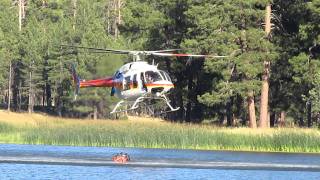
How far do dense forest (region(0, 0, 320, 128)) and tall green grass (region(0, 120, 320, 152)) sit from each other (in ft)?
29.5

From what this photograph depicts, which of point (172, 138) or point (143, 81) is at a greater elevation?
point (143, 81)

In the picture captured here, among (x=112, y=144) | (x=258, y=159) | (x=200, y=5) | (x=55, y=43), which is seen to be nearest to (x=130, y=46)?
(x=55, y=43)

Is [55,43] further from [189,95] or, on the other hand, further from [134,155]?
[134,155]

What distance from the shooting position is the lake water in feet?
120

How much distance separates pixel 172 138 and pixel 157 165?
29.2 ft

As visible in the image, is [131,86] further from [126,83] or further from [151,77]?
[151,77]

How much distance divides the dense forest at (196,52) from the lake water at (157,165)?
13665 mm

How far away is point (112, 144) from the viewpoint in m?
52.4

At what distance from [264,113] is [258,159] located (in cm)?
2191

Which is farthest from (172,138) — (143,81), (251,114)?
(251,114)

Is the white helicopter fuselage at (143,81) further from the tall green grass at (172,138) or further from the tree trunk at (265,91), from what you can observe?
the tree trunk at (265,91)

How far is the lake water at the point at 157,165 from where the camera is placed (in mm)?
36594

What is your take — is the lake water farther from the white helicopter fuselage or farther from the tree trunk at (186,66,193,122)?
the tree trunk at (186,66,193,122)

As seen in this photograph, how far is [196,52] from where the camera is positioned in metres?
70.0
